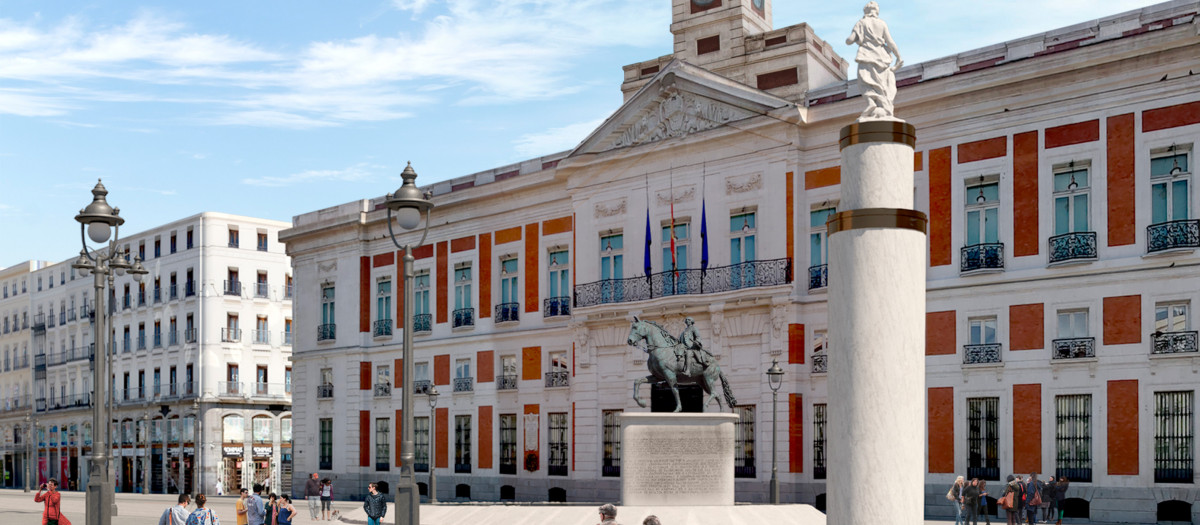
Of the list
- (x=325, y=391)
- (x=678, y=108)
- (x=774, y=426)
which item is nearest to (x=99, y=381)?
(x=774, y=426)

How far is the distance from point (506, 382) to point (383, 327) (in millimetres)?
6903

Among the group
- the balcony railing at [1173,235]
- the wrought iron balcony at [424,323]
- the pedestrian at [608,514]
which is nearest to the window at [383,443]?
the wrought iron balcony at [424,323]

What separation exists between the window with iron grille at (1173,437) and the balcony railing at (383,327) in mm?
28413

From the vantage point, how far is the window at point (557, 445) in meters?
42.7

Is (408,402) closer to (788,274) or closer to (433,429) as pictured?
(788,274)

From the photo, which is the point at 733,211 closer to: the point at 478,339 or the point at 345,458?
the point at 478,339

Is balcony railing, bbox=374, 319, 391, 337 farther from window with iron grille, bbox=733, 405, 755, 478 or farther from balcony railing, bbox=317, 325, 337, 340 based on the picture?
window with iron grille, bbox=733, 405, 755, 478

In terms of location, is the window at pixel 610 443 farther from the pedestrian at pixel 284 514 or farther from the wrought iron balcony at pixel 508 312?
the pedestrian at pixel 284 514

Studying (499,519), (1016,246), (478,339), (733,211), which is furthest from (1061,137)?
(478,339)

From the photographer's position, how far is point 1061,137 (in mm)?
31734

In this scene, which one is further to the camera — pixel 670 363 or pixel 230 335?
pixel 230 335

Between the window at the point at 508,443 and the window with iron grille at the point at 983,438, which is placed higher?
the window with iron grille at the point at 983,438

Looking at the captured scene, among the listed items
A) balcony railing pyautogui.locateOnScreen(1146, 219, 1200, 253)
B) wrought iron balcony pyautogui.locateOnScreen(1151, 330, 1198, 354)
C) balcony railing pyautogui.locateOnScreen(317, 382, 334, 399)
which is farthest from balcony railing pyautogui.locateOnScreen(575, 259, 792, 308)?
balcony railing pyautogui.locateOnScreen(317, 382, 334, 399)

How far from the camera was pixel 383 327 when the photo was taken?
49.2 metres
